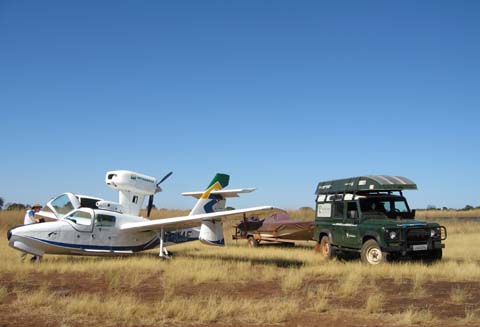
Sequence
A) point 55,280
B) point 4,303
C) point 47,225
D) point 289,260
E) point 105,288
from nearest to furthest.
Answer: point 4,303
point 105,288
point 55,280
point 47,225
point 289,260

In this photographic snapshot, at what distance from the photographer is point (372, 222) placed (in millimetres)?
14438

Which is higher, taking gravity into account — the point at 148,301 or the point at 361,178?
the point at 361,178

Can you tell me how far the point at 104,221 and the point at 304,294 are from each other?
28.3 feet

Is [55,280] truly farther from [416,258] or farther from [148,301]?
[416,258]

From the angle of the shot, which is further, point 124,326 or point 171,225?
point 171,225

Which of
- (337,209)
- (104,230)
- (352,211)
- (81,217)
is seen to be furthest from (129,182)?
(352,211)

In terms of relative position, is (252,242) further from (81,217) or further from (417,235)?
(417,235)

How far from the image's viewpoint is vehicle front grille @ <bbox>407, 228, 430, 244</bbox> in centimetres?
1360

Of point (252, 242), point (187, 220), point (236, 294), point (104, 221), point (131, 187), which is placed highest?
point (131, 187)

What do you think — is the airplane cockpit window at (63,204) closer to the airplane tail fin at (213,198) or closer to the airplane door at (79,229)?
the airplane door at (79,229)

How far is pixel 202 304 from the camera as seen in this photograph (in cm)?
841

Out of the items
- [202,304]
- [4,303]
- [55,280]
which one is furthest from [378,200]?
[4,303]

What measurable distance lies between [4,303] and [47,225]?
6217mm

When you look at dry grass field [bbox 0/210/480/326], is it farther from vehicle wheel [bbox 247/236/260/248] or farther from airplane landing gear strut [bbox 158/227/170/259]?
vehicle wheel [bbox 247/236/260/248]
